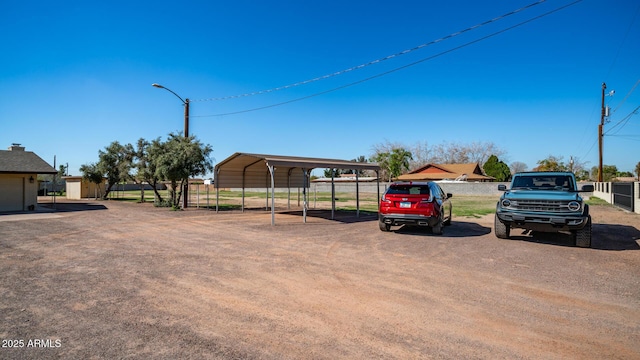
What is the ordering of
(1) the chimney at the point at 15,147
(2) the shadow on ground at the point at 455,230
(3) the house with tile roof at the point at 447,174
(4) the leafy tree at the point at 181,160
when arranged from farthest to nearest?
(3) the house with tile roof at the point at 447,174 < (1) the chimney at the point at 15,147 < (4) the leafy tree at the point at 181,160 < (2) the shadow on ground at the point at 455,230

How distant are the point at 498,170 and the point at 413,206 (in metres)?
64.2

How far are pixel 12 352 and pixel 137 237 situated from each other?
8080 mm

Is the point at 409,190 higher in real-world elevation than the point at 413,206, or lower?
higher

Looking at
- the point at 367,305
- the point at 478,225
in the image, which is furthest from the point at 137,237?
the point at 478,225

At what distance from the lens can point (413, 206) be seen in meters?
11.3

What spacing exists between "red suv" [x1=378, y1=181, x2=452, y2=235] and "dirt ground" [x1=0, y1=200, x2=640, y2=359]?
3.67 feet

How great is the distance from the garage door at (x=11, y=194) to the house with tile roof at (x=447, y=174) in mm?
49774

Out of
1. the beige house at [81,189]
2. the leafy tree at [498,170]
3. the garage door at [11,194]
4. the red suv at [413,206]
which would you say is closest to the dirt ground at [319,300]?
the red suv at [413,206]

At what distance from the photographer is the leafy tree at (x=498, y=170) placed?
6600cm

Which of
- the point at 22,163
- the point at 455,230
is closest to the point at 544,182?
the point at 455,230

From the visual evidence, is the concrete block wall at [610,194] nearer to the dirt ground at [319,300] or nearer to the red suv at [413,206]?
the dirt ground at [319,300]

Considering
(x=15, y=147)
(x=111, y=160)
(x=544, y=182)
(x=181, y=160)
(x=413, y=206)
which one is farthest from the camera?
(x=111, y=160)

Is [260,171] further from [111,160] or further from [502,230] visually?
[111,160]

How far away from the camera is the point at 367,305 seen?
5051 millimetres
